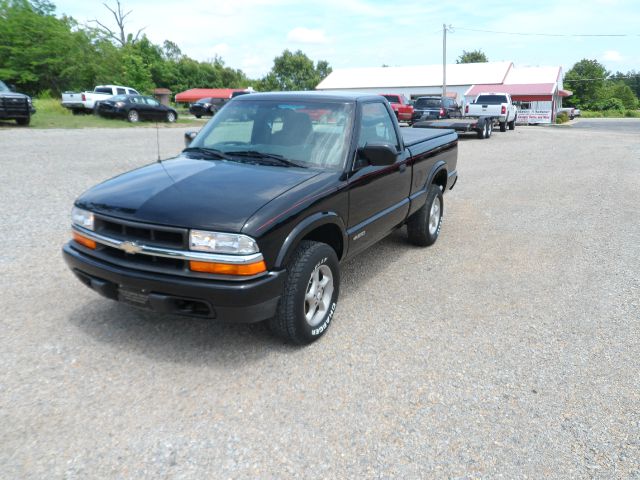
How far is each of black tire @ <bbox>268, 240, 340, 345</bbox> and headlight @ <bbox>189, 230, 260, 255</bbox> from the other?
1.47 feet

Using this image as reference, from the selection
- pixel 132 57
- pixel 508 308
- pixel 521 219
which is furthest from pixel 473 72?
pixel 508 308

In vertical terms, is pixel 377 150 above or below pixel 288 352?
above

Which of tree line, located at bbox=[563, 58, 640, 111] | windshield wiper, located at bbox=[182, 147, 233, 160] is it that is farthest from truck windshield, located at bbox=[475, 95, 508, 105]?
tree line, located at bbox=[563, 58, 640, 111]

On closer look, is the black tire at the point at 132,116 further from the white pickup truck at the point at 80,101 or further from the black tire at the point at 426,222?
the black tire at the point at 426,222

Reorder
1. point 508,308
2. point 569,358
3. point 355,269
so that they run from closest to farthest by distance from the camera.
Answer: point 569,358 < point 508,308 < point 355,269

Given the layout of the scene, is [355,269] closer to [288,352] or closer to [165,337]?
[288,352]

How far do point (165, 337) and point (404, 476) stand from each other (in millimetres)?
2022

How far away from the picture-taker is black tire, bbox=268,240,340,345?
3.37 metres

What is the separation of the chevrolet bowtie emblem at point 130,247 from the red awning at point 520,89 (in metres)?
52.8

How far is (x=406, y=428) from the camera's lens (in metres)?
2.80

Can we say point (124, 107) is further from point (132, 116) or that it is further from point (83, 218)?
point (83, 218)

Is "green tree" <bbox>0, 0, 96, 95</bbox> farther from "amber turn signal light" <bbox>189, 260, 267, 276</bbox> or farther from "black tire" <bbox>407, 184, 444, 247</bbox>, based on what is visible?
"amber turn signal light" <bbox>189, 260, 267, 276</bbox>

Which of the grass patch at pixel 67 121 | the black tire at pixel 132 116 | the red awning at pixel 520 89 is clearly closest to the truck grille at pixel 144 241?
the grass patch at pixel 67 121

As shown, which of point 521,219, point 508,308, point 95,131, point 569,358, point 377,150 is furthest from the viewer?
point 95,131
